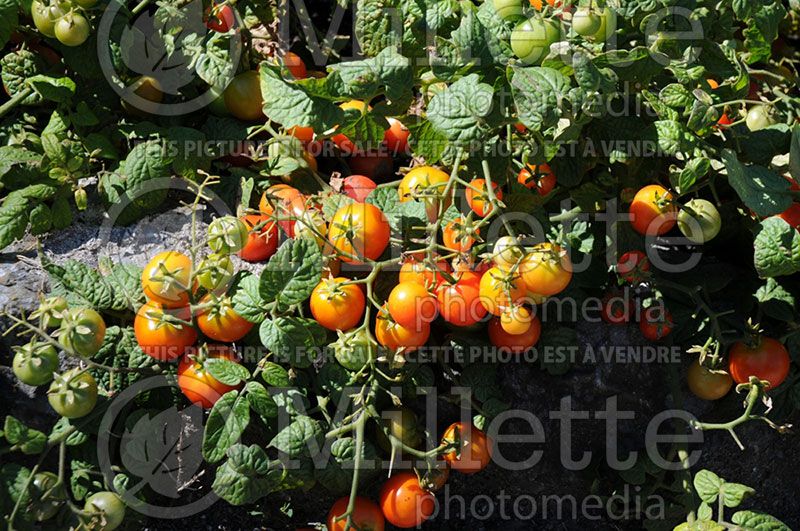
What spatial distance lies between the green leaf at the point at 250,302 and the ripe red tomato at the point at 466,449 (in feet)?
1.44

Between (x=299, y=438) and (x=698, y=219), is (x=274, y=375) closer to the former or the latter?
(x=299, y=438)

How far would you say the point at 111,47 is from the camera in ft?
6.24

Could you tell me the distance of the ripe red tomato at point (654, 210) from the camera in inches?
66.3

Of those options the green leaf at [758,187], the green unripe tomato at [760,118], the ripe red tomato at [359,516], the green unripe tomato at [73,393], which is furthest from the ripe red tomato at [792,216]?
the green unripe tomato at [73,393]

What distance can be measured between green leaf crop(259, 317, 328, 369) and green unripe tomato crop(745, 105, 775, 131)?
1033 mm

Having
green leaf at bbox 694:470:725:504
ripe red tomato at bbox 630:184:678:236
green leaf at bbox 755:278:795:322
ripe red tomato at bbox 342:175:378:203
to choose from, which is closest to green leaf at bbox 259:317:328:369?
ripe red tomato at bbox 342:175:378:203

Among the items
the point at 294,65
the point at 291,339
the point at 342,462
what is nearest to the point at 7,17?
the point at 294,65

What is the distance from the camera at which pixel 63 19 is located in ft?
5.89

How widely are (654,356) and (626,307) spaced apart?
13cm

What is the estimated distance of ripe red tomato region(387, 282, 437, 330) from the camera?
61.9 inches

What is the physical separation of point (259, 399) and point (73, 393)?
12.8 inches

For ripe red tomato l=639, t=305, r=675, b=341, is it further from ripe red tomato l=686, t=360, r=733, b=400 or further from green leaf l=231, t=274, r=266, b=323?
green leaf l=231, t=274, r=266, b=323

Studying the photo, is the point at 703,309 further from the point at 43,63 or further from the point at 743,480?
the point at 43,63

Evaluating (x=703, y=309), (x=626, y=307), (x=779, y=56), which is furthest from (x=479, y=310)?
(x=779, y=56)
